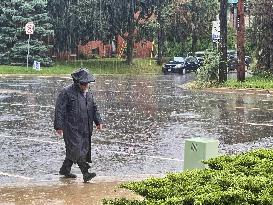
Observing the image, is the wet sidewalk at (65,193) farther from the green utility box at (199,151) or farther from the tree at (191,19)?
the tree at (191,19)

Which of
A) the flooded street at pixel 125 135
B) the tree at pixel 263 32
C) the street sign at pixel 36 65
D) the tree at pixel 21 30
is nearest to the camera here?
the flooded street at pixel 125 135

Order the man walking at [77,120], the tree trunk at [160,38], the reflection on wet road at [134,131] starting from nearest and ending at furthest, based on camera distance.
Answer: the man walking at [77,120] < the reflection on wet road at [134,131] < the tree trunk at [160,38]

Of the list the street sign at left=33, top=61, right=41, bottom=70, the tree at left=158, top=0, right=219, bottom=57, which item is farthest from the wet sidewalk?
the tree at left=158, top=0, right=219, bottom=57

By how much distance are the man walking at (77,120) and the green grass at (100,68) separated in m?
38.4

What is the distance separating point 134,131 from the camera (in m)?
15.6

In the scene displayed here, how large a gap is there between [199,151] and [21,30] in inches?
1797

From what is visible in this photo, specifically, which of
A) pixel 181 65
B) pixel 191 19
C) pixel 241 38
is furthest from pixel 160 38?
pixel 241 38

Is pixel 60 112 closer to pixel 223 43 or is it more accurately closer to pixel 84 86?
pixel 84 86

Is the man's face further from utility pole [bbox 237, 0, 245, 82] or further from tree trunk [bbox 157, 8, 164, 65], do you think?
tree trunk [bbox 157, 8, 164, 65]

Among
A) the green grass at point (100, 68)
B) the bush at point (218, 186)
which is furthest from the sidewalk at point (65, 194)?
the green grass at point (100, 68)

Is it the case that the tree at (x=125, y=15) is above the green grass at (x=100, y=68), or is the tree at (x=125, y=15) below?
above

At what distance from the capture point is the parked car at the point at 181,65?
2119 inches

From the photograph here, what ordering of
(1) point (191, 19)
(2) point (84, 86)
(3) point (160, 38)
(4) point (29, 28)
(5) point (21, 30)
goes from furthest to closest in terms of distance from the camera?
1. (1) point (191, 19)
2. (3) point (160, 38)
3. (5) point (21, 30)
4. (4) point (29, 28)
5. (2) point (84, 86)

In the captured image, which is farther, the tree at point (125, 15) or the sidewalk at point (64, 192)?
the tree at point (125, 15)
